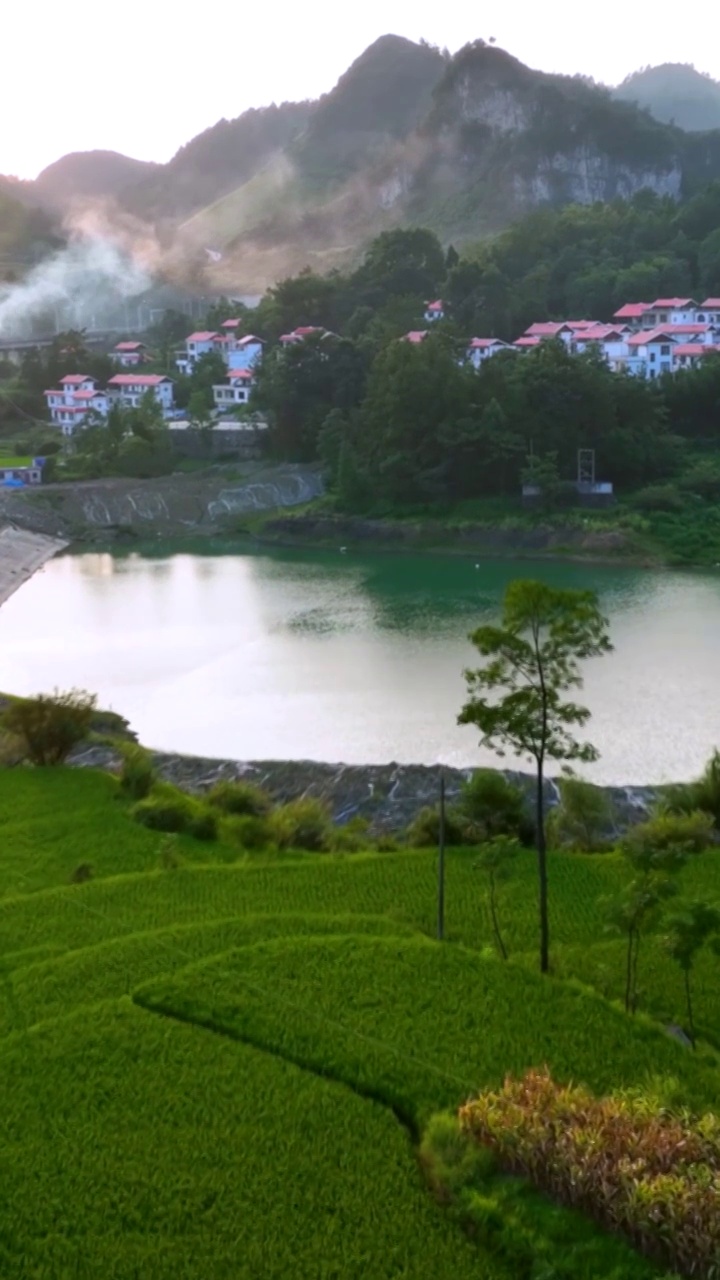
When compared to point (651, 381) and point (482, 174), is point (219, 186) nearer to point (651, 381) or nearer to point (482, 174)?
point (482, 174)

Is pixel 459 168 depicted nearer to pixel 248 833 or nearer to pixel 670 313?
pixel 670 313

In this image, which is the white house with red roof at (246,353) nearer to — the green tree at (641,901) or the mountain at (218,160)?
the green tree at (641,901)

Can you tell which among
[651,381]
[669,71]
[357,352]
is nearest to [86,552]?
[357,352]

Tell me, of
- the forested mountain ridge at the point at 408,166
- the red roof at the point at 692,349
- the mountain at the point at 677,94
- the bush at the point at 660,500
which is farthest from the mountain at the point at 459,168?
the bush at the point at 660,500

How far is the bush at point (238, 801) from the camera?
9281mm

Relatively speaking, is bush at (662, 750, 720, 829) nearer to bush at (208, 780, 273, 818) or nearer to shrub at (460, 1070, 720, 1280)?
bush at (208, 780, 273, 818)

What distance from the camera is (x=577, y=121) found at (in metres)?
54.6

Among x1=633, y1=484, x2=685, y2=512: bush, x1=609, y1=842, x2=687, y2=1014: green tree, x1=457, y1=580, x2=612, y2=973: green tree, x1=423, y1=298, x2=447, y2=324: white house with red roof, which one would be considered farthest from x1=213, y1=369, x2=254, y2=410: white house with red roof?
x1=609, y1=842, x2=687, y2=1014: green tree

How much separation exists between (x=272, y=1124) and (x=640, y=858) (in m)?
2.08

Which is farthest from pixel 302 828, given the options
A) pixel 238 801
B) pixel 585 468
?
pixel 585 468

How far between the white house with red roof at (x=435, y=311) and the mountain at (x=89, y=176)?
162 ft

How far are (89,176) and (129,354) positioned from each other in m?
52.2

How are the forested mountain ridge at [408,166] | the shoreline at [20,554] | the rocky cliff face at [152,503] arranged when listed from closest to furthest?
the shoreline at [20,554], the rocky cliff face at [152,503], the forested mountain ridge at [408,166]

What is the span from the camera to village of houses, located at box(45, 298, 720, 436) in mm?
28562
